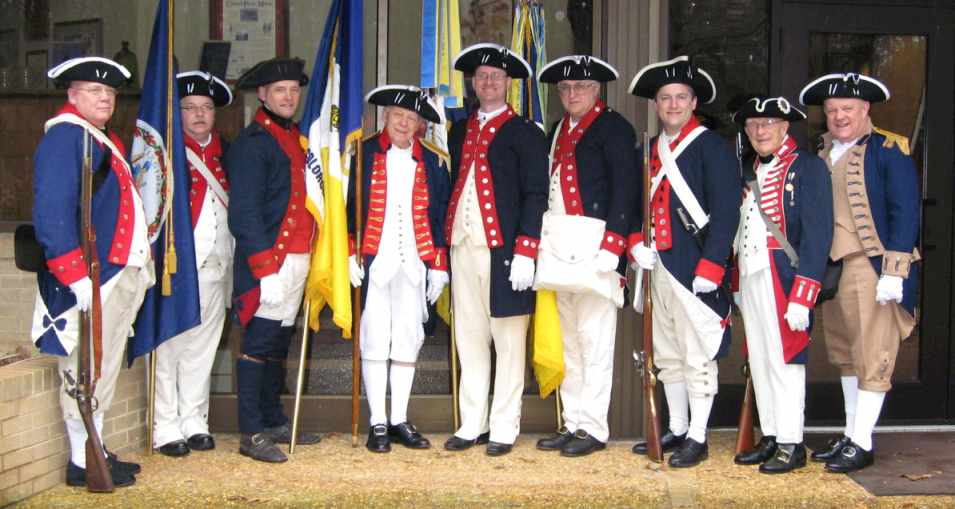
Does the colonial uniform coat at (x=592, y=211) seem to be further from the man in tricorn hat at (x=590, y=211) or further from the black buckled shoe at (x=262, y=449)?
the black buckled shoe at (x=262, y=449)

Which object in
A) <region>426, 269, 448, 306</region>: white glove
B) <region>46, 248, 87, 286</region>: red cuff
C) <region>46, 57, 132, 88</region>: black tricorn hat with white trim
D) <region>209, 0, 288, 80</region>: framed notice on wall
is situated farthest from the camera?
<region>209, 0, 288, 80</region>: framed notice on wall

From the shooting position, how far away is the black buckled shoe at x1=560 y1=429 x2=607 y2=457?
5543 mm

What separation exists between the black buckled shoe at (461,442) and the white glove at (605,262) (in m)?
1.10

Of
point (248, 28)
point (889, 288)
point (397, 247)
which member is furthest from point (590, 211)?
point (248, 28)

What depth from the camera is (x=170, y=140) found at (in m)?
5.28

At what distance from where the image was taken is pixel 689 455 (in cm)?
538

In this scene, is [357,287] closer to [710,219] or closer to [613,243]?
[613,243]

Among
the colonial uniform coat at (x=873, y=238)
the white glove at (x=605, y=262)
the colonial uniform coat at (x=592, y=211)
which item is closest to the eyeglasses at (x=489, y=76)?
the colonial uniform coat at (x=592, y=211)

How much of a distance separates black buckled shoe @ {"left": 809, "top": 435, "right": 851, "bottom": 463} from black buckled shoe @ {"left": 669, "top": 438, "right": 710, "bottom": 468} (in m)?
0.54

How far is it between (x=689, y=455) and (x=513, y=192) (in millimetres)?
1526

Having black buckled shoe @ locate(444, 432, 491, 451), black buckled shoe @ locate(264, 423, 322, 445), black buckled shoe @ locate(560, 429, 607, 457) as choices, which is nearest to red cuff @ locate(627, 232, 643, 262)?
black buckled shoe @ locate(560, 429, 607, 457)

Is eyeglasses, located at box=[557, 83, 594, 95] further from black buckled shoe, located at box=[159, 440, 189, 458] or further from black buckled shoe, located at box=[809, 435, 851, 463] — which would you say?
black buckled shoe, located at box=[159, 440, 189, 458]

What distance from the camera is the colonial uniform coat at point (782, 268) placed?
5098mm

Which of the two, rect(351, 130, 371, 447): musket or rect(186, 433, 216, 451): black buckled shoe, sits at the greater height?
rect(351, 130, 371, 447): musket
